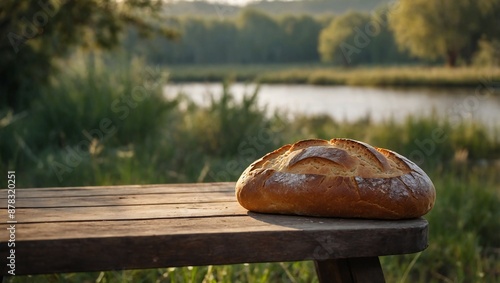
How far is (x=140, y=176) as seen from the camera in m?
3.99

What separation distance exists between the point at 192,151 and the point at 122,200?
4368 mm

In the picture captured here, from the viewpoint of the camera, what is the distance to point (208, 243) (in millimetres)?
1278

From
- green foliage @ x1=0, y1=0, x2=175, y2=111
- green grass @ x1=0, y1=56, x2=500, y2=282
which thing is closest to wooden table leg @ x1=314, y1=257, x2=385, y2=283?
green grass @ x1=0, y1=56, x2=500, y2=282

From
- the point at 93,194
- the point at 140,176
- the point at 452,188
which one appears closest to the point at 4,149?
the point at 140,176

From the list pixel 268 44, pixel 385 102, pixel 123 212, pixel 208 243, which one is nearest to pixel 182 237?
pixel 208 243

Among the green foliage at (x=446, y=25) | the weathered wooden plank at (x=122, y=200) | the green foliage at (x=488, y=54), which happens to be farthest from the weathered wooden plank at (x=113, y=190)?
the green foliage at (x=488, y=54)

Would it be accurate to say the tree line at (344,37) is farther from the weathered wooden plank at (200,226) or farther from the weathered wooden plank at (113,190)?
the weathered wooden plank at (200,226)

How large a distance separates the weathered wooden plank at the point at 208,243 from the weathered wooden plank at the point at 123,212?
5 centimetres

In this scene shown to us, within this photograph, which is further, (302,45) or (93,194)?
(302,45)

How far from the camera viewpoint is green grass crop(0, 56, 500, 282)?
357 centimetres

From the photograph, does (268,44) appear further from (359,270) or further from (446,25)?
(359,270)

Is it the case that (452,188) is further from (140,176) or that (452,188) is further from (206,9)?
(206,9)

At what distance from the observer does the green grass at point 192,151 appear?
11.7ft

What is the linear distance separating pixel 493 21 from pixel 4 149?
10718 millimetres
